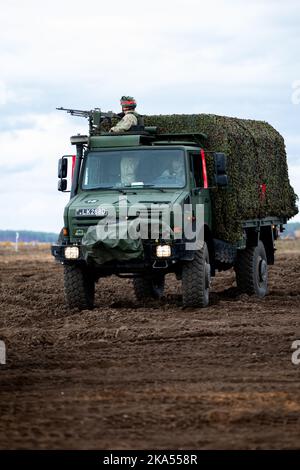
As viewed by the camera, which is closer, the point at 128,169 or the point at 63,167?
the point at 128,169

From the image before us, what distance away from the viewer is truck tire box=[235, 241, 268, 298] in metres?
20.9

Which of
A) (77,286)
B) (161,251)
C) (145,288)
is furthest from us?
(145,288)

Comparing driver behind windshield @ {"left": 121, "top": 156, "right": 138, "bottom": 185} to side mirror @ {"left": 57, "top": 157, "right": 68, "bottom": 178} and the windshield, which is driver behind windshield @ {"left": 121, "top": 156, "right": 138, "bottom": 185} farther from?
side mirror @ {"left": 57, "top": 157, "right": 68, "bottom": 178}

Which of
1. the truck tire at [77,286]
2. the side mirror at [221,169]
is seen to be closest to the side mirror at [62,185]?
the truck tire at [77,286]

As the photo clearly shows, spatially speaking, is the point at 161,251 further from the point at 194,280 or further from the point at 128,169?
the point at 128,169

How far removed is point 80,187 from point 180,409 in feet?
32.1

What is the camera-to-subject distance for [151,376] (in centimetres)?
1108

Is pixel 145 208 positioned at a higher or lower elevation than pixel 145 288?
higher

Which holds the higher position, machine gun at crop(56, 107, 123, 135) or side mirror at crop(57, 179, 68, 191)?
machine gun at crop(56, 107, 123, 135)

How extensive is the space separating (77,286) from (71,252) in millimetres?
701

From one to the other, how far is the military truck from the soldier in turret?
223 millimetres

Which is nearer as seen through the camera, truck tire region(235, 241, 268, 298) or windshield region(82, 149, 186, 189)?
windshield region(82, 149, 186, 189)

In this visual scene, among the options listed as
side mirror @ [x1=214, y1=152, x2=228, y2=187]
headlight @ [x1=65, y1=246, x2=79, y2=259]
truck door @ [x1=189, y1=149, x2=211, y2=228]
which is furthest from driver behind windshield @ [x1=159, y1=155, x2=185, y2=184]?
headlight @ [x1=65, y1=246, x2=79, y2=259]

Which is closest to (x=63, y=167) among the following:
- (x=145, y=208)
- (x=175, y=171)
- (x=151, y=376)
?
(x=175, y=171)
